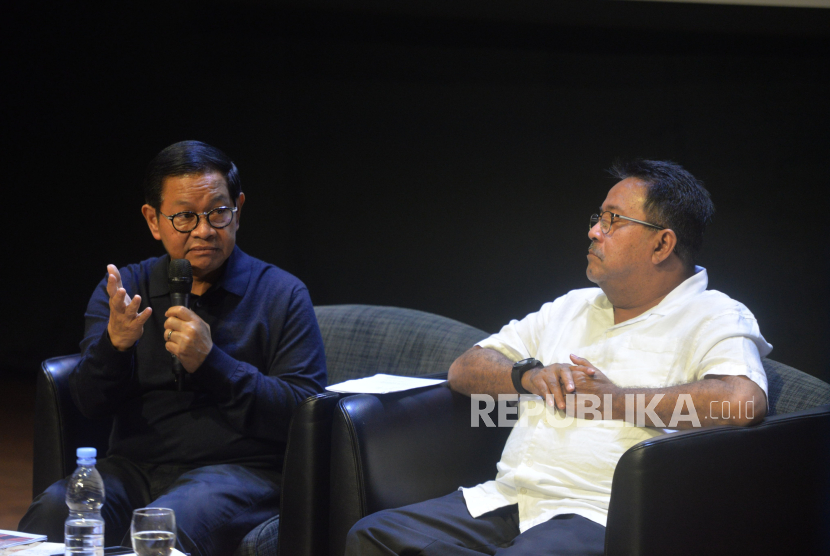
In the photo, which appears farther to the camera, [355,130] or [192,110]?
[192,110]

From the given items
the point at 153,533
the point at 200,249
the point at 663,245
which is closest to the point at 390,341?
the point at 200,249

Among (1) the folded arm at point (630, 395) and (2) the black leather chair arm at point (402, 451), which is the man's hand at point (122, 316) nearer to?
(2) the black leather chair arm at point (402, 451)

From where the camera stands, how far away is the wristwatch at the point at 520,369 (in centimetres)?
189

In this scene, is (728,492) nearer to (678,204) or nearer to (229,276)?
(678,204)

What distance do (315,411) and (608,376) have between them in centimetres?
71

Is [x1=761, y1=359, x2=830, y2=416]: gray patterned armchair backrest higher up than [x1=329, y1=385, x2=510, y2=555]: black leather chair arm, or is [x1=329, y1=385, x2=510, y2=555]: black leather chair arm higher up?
[x1=761, y1=359, x2=830, y2=416]: gray patterned armchair backrest

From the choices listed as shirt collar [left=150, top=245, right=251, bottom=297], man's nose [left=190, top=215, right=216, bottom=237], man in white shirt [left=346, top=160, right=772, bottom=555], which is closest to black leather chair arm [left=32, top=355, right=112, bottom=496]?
shirt collar [left=150, top=245, right=251, bottom=297]

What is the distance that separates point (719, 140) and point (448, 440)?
2030mm

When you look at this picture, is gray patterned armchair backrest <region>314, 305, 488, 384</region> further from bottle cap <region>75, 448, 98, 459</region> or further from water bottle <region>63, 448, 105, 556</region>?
bottle cap <region>75, 448, 98, 459</region>

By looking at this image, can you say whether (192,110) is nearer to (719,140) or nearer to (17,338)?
(17,338)

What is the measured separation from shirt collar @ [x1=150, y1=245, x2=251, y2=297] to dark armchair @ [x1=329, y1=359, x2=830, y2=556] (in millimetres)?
494

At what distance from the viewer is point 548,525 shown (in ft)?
5.43

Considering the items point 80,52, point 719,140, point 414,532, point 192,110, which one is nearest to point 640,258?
point 414,532

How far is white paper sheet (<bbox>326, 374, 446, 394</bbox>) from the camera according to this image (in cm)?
187
